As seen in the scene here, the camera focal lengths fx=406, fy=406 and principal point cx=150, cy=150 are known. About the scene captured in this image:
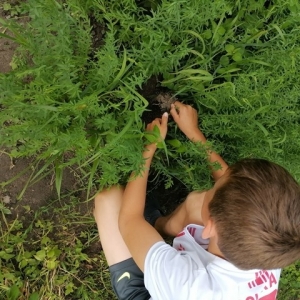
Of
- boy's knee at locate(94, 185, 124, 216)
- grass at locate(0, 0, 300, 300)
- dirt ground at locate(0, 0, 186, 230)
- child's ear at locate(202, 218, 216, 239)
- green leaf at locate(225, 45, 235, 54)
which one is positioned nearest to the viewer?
child's ear at locate(202, 218, 216, 239)

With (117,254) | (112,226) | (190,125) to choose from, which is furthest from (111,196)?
(190,125)

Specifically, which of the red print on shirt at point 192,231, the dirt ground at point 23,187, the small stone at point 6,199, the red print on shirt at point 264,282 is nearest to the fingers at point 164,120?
the red print on shirt at point 192,231

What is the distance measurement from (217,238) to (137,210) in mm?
471

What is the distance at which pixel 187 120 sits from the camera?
1.88 meters

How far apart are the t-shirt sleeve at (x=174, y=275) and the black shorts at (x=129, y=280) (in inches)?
12.7

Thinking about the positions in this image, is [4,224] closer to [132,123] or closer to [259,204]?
[132,123]

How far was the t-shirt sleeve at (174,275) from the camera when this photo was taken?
1.44m

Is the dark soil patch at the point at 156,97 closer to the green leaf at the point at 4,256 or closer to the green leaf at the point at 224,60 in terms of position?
the green leaf at the point at 224,60

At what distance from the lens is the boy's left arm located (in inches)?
66.3

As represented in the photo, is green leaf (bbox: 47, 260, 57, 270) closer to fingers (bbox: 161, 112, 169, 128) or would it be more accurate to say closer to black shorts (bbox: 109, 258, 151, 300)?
black shorts (bbox: 109, 258, 151, 300)

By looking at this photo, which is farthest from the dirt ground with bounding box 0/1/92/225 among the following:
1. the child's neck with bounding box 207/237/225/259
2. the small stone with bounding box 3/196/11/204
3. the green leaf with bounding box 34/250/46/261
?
the child's neck with bounding box 207/237/225/259

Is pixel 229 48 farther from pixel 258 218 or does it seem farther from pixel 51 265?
pixel 51 265

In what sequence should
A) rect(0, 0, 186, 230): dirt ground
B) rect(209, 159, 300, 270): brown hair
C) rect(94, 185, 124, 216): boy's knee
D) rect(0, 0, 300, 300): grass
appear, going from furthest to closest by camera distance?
rect(0, 0, 186, 230): dirt ground → rect(94, 185, 124, 216): boy's knee → rect(0, 0, 300, 300): grass → rect(209, 159, 300, 270): brown hair

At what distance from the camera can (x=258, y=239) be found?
132cm
